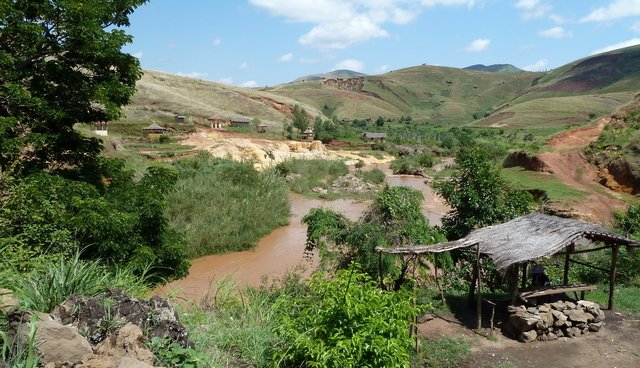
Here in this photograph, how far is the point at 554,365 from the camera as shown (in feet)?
28.0

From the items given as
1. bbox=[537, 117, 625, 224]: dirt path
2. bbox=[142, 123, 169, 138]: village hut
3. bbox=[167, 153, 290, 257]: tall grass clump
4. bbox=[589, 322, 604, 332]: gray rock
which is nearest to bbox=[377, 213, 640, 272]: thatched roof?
bbox=[589, 322, 604, 332]: gray rock

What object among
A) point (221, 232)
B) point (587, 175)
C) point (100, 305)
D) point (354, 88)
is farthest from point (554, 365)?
point (354, 88)

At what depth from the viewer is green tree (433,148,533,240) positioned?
1305cm

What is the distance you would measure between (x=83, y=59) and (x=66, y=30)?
681mm

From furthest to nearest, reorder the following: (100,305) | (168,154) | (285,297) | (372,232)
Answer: (168,154) < (372,232) < (285,297) < (100,305)

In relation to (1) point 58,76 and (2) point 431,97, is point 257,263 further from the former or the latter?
(2) point 431,97

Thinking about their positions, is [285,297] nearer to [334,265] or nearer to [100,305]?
[100,305]

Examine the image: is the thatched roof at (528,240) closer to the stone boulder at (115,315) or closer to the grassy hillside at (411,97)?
the stone boulder at (115,315)

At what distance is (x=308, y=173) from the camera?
38.9 m

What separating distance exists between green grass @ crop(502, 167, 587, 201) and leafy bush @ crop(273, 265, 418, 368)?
1627 cm

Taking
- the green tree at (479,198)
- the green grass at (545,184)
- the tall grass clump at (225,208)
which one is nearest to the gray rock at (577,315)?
the green tree at (479,198)

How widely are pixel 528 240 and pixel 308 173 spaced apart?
1157 inches

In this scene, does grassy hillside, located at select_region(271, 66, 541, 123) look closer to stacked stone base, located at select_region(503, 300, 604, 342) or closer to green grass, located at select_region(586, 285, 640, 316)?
green grass, located at select_region(586, 285, 640, 316)

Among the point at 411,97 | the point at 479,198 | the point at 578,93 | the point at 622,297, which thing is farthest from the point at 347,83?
the point at 622,297
